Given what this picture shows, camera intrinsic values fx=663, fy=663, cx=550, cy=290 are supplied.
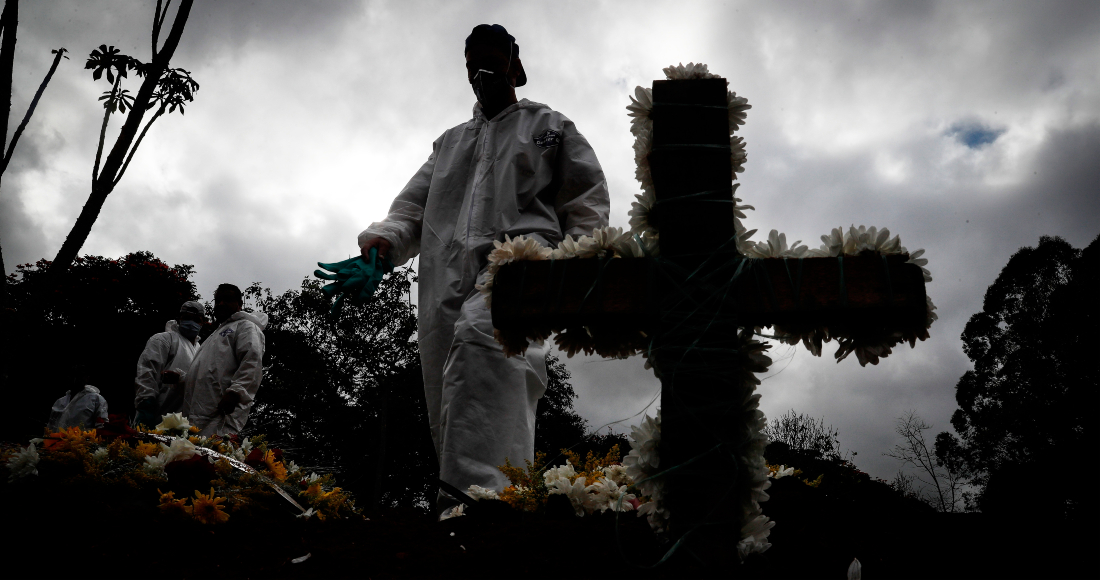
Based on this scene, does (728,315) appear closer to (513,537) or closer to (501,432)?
(513,537)

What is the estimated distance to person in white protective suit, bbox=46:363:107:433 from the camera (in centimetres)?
862

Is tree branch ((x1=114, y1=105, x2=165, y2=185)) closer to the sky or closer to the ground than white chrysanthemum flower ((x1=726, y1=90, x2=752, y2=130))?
closer to the sky

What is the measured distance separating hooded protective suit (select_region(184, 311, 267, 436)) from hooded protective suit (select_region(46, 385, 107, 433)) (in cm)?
370

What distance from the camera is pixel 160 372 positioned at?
6.41 meters

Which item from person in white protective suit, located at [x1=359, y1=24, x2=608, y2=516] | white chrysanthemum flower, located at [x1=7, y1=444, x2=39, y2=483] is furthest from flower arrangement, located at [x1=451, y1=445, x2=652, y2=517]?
white chrysanthemum flower, located at [x1=7, y1=444, x2=39, y2=483]

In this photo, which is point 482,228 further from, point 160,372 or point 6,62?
point 160,372

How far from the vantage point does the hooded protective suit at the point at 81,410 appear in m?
8.62

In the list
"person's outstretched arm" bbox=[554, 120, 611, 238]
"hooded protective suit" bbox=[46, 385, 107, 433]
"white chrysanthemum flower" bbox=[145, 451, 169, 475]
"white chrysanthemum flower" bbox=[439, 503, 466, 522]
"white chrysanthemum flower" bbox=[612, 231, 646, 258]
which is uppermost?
"person's outstretched arm" bbox=[554, 120, 611, 238]

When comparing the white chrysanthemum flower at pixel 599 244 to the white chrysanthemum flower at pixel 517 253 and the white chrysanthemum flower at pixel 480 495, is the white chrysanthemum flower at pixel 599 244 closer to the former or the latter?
the white chrysanthemum flower at pixel 517 253

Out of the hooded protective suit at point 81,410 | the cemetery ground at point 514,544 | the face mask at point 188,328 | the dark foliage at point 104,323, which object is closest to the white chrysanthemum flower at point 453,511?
the cemetery ground at point 514,544

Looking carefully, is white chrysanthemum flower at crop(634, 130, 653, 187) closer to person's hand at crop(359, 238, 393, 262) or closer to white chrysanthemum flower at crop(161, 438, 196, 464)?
person's hand at crop(359, 238, 393, 262)

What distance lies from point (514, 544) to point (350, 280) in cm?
148

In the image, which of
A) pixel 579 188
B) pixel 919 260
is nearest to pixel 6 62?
pixel 579 188

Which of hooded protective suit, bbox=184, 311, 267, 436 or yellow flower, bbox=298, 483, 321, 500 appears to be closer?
yellow flower, bbox=298, 483, 321, 500
